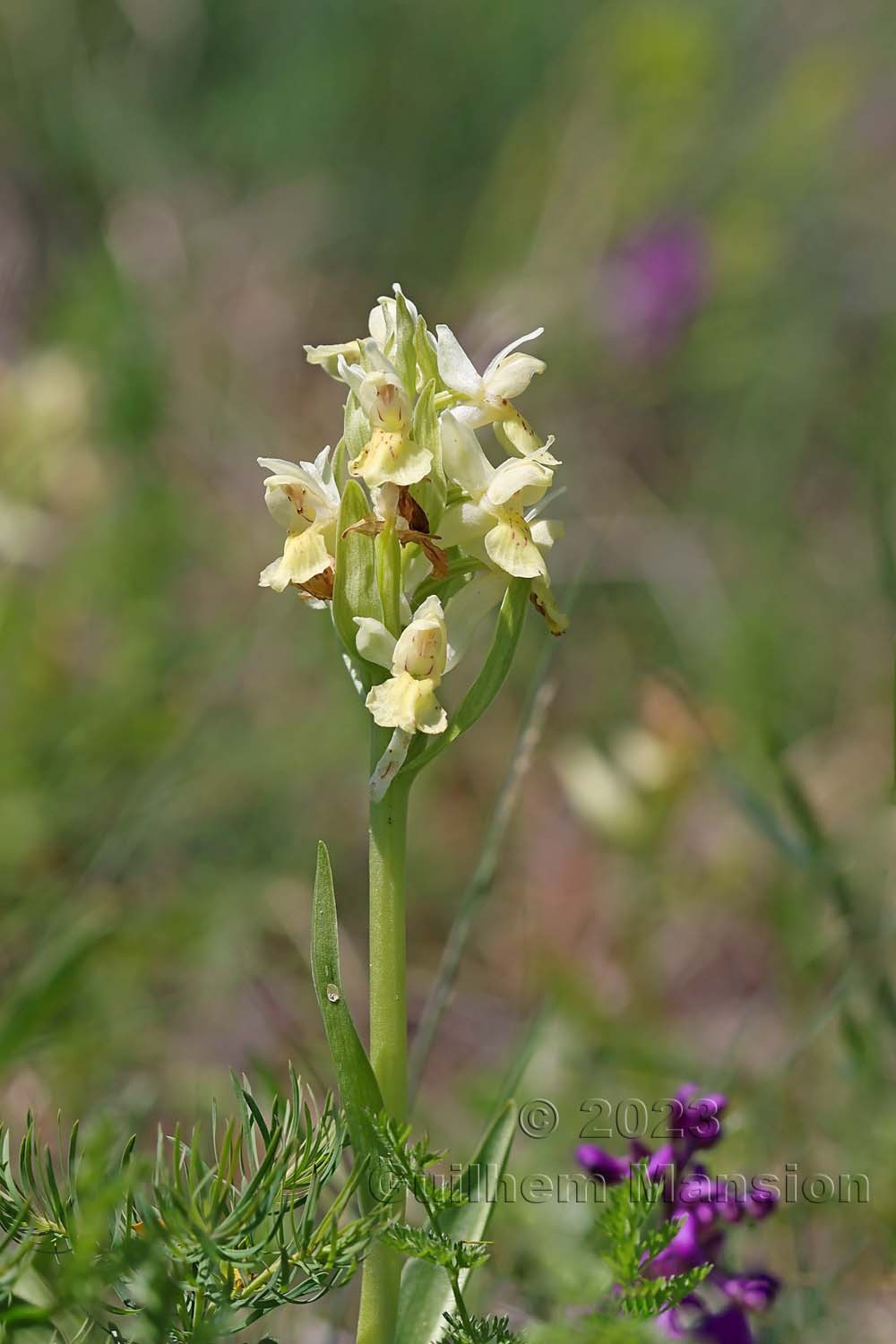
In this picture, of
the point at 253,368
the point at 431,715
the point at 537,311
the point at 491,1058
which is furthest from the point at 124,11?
the point at 431,715

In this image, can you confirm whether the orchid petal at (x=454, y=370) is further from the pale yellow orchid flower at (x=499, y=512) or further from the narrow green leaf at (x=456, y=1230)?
the narrow green leaf at (x=456, y=1230)

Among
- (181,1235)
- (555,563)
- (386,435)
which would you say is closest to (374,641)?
(386,435)

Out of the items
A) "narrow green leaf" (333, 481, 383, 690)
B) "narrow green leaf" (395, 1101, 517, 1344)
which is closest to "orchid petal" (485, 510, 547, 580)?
"narrow green leaf" (333, 481, 383, 690)

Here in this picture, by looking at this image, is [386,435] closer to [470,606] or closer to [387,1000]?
[470,606]

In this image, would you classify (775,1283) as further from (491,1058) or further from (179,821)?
(179,821)

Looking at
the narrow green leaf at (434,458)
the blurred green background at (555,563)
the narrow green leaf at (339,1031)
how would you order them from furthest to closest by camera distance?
1. the blurred green background at (555,563)
2. the narrow green leaf at (434,458)
3. the narrow green leaf at (339,1031)

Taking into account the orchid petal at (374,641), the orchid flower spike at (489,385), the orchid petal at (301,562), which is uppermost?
the orchid flower spike at (489,385)

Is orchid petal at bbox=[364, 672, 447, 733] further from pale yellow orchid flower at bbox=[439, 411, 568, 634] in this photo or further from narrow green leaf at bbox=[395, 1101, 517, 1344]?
narrow green leaf at bbox=[395, 1101, 517, 1344]

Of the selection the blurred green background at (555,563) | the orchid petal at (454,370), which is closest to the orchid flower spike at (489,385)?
the orchid petal at (454,370)
